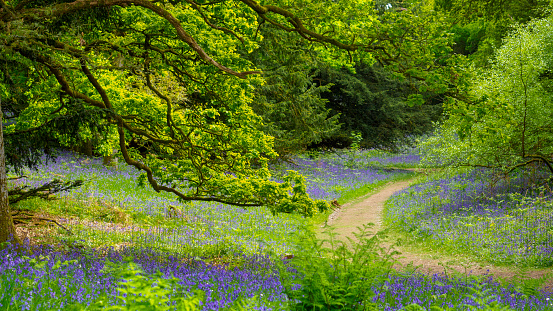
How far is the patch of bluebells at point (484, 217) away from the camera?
11.1 m

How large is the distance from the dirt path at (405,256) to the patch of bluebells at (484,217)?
556 mm

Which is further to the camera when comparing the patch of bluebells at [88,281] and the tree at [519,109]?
the tree at [519,109]

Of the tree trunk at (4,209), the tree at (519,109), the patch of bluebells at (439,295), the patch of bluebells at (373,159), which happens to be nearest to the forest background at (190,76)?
the tree trunk at (4,209)

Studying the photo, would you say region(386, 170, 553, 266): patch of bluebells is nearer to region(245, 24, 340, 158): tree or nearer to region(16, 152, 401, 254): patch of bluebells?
region(16, 152, 401, 254): patch of bluebells

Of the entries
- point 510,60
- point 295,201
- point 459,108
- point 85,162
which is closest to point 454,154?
point 510,60

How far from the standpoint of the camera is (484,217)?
45.5 feet

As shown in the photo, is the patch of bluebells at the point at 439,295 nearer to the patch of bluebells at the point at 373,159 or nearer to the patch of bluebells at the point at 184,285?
the patch of bluebells at the point at 184,285

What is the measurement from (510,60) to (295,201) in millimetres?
11187

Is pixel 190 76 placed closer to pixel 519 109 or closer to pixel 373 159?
pixel 519 109

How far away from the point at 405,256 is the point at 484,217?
4.07 metres

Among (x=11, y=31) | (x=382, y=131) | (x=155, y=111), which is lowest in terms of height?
(x=382, y=131)

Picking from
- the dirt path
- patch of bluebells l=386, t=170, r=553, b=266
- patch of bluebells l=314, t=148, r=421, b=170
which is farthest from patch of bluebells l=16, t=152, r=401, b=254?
patch of bluebells l=314, t=148, r=421, b=170

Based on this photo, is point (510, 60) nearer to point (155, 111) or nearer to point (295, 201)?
point (295, 201)

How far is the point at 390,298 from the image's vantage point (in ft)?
19.2
